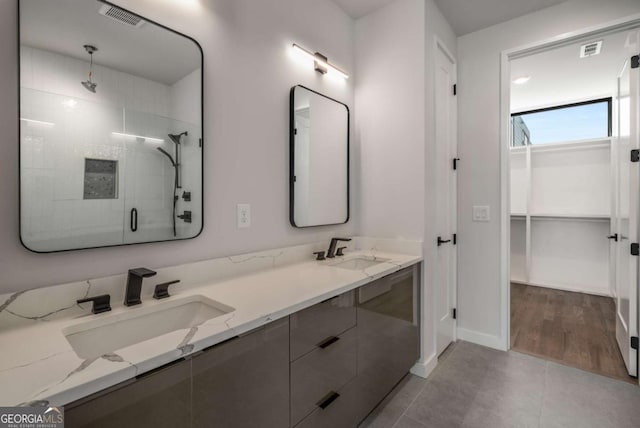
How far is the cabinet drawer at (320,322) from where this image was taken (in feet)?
3.83

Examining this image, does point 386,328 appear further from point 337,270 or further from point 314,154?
point 314,154

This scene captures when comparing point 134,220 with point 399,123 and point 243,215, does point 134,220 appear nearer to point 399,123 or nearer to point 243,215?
point 243,215

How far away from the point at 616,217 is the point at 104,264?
347cm

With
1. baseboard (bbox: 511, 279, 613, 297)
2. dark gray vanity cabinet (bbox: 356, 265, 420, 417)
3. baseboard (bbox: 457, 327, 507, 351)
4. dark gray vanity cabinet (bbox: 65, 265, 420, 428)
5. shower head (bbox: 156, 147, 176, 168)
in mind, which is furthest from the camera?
baseboard (bbox: 511, 279, 613, 297)

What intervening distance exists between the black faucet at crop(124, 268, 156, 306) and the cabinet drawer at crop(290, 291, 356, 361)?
58 cm

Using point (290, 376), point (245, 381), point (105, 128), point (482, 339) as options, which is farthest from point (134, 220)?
point (482, 339)

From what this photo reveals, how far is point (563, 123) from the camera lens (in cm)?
433

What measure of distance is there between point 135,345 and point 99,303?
1.26 feet

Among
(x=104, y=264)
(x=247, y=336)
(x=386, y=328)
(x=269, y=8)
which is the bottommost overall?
(x=386, y=328)

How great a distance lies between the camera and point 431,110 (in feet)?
7.33

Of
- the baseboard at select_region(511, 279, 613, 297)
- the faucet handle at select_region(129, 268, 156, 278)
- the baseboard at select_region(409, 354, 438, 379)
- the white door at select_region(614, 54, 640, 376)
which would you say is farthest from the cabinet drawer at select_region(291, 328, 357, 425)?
the baseboard at select_region(511, 279, 613, 297)

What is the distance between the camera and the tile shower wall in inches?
39.5

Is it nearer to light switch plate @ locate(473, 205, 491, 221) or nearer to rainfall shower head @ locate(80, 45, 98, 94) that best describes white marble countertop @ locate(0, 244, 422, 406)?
rainfall shower head @ locate(80, 45, 98, 94)

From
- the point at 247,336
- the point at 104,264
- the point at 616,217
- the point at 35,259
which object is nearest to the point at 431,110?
the point at 616,217
